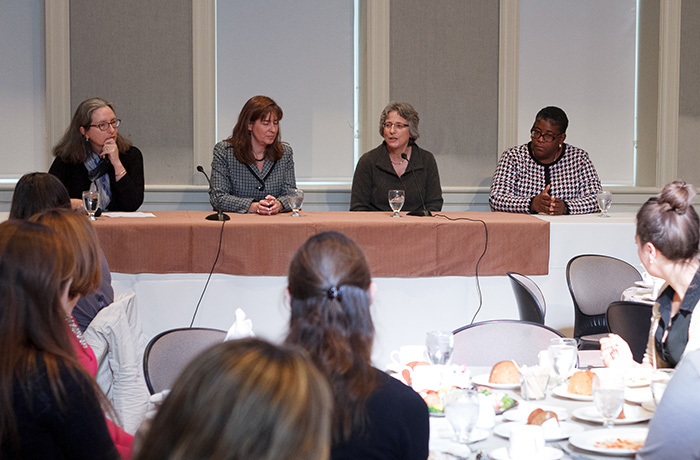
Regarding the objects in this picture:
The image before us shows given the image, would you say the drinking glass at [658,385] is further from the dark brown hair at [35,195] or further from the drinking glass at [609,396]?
the dark brown hair at [35,195]

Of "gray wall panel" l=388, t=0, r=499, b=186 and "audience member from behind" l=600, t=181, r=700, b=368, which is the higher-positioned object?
"gray wall panel" l=388, t=0, r=499, b=186

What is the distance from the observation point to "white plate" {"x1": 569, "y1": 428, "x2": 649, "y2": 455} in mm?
1465

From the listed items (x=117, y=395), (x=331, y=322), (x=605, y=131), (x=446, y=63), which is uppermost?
(x=446, y=63)

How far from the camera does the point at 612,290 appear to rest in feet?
11.6

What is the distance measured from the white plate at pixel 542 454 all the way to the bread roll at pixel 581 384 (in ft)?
1.29

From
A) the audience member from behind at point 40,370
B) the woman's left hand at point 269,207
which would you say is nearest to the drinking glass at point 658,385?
the audience member from behind at point 40,370

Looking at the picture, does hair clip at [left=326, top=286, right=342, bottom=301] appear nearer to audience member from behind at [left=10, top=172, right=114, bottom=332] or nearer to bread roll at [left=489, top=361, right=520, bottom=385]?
bread roll at [left=489, top=361, right=520, bottom=385]

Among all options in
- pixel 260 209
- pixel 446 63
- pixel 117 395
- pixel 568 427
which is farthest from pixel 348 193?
pixel 568 427

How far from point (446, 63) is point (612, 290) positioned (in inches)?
99.8

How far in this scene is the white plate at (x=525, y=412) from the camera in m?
1.67

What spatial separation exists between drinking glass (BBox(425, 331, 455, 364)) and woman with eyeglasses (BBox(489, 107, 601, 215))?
108 inches

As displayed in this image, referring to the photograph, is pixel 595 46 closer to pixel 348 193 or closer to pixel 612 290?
pixel 348 193

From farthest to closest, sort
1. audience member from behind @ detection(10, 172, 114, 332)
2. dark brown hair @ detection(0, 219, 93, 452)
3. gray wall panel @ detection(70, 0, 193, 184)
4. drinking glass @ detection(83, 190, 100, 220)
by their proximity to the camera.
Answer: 1. gray wall panel @ detection(70, 0, 193, 184)
2. drinking glass @ detection(83, 190, 100, 220)
3. audience member from behind @ detection(10, 172, 114, 332)
4. dark brown hair @ detection(0, 219, 93, 452)

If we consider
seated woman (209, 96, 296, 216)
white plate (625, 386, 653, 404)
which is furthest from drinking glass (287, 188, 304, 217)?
white plate (625, 386, 653, 404)
